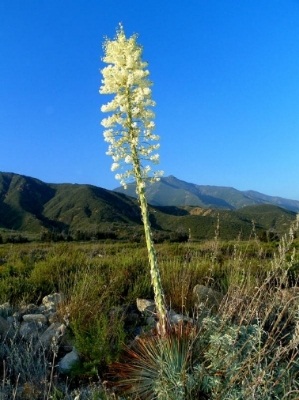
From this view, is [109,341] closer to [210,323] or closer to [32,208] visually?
[210,323]

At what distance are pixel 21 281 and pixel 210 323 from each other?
5022 millimetres

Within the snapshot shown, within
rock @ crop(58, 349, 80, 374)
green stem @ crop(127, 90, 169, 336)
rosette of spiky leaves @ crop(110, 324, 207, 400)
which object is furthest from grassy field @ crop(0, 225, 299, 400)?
green stem @ crop(127, 90, 169, 336)

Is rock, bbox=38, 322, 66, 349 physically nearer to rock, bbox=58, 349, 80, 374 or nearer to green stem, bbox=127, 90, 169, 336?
rock, bbox=58, 349, 80, 374

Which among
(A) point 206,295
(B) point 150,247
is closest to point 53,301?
(A) point 206,295

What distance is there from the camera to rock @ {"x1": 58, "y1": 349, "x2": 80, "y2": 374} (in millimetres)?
5178

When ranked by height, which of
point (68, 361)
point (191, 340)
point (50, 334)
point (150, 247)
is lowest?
point (68, 361)

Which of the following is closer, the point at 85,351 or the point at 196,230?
the point at 85,351

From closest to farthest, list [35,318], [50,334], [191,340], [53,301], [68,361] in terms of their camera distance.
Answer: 1. [191,340]
2. [68,361]
3. [50,334]
4. [35,318]
5. [53,301]

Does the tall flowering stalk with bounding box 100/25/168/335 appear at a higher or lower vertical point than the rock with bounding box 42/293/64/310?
higher

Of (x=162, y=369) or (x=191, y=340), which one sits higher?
(x=191, y=340)

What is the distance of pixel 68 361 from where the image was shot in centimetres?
527

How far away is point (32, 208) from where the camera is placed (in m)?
194

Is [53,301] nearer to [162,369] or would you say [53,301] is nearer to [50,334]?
[50,334]

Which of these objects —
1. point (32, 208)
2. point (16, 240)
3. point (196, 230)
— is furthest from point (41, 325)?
point (32, 208)
